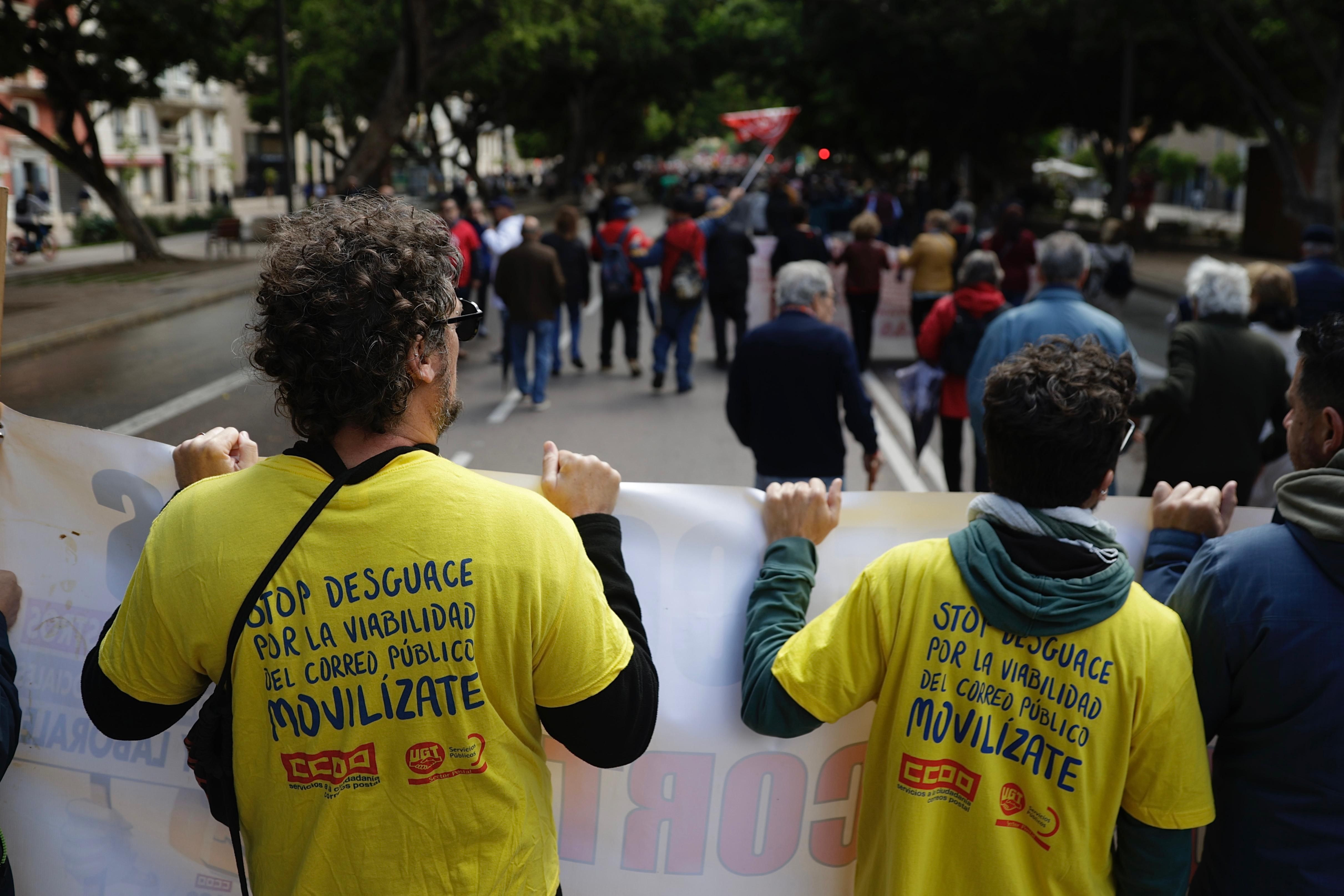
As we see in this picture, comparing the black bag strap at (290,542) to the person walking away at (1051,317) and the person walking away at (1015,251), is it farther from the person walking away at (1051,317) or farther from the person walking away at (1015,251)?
the person walking away at (1015,251)

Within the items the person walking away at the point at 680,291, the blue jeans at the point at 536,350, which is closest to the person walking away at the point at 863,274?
the person walking away at the point at 680,291

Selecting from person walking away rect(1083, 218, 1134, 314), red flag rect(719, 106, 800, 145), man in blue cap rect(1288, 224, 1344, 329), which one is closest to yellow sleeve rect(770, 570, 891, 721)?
man in blue cap rect(1288, 224, 1344, 329)

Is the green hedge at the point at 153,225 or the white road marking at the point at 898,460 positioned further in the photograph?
the green hedge at the point at 153,225

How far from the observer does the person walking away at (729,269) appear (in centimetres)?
1198

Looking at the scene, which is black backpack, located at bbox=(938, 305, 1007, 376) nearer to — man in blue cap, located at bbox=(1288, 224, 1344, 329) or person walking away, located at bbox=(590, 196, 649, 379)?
man in blue cap, located at bbox=(1288, 224, 1344, 329)

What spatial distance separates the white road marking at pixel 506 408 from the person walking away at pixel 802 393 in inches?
208

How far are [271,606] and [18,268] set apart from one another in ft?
86.7

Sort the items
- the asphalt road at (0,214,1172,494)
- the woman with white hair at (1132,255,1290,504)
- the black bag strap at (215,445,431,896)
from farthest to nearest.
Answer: the asphalt road at (0,214,1172,494) → the woman with white hair at (1132,255,1290,504) → the black bag strap at (215,445,431,896)

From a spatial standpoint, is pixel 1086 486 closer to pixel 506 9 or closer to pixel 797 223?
pixel 797 223

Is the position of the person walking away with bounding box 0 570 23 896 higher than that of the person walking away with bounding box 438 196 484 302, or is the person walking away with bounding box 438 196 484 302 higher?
the person walking away with bounding box 438 196 484 302

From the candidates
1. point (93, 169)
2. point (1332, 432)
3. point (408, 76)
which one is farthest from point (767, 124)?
point (1332, 432)

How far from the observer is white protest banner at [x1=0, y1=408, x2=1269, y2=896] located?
227 centimetres

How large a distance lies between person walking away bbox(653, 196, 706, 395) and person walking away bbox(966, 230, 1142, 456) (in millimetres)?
5969

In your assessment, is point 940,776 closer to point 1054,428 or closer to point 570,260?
point 1054,428
